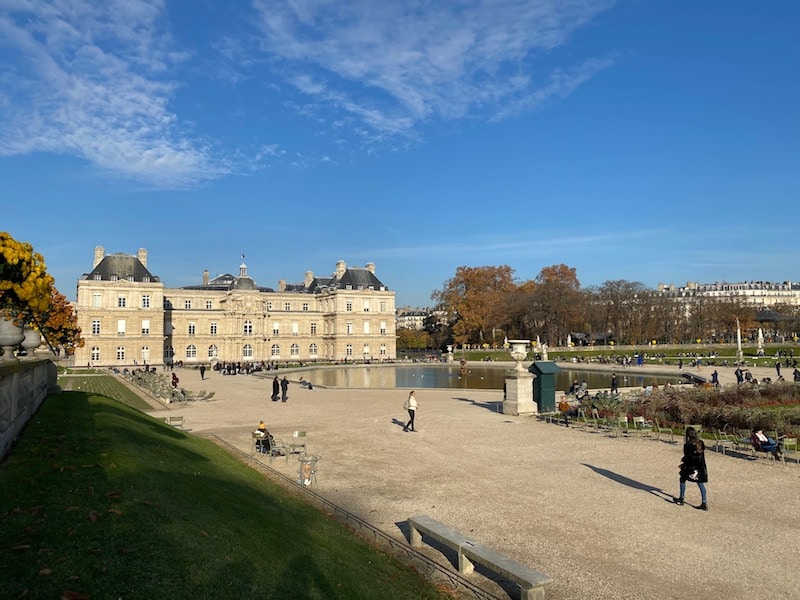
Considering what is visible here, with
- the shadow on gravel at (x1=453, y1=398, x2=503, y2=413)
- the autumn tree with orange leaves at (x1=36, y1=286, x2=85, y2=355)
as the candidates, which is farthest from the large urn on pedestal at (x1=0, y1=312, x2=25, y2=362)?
the autumn tree with orange leaves at (x1=36, y1=286, x2=85, y2=355)

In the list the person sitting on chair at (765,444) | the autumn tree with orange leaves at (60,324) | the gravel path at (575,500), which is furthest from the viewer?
the autumn tree with orange leaves at (60,324)

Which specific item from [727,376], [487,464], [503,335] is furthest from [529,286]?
[487,464]

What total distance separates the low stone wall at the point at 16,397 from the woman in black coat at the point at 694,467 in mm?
10217

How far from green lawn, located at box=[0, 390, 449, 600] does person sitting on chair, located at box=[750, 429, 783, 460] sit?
10.1 metres

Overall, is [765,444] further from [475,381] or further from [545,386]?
[475,381]

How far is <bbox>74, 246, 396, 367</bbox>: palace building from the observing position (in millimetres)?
67750

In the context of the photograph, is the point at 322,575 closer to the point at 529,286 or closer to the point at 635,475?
the point at 635,475

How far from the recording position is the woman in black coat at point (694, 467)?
985 cm

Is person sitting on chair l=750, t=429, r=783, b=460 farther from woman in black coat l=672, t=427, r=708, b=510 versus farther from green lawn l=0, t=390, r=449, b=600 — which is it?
green lawn l=0, t=390, r=449, b=600

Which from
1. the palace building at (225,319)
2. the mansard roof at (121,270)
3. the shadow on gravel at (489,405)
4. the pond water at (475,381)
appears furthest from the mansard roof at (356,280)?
the shadow on gravel at (489,405)

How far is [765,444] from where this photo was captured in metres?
13.6

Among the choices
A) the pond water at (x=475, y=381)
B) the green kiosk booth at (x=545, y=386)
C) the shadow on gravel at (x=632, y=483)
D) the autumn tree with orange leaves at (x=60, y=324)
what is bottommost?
the pond water at (x=475, y=381)

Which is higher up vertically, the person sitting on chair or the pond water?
the person sitting on chair

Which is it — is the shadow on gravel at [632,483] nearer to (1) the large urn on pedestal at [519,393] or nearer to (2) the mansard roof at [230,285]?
(1) the large urn on pedestal at [519,393]
